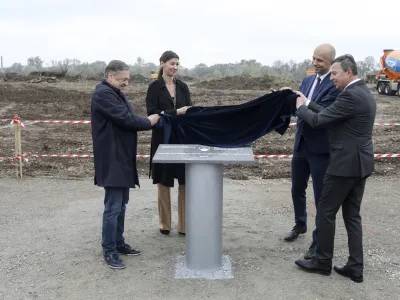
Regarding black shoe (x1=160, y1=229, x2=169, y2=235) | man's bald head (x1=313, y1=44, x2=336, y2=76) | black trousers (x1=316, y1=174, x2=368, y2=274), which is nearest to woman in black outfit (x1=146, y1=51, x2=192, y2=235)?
black shoe (x1=160, y1=229, x2=169, y2=235)

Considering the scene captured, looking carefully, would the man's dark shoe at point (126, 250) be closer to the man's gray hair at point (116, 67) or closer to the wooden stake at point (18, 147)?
the man's gray hair at point (116, 67)

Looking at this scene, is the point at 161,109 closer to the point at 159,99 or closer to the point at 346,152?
the point at 159,99

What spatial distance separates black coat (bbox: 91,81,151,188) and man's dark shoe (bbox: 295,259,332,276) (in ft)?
6.24

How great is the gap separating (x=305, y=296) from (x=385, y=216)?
9.82 feet

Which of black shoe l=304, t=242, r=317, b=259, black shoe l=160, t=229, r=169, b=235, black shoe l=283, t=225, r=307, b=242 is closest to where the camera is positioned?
black shoe l=304, t=242, r=317, b=259

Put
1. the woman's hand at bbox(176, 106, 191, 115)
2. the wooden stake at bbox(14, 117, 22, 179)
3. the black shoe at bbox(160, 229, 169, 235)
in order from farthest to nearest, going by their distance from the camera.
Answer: the wooden stake at bbox(14, 117, 22, 179)
the black shoe at bbox(160, 229, 169, 235)
the woman's hand at bbox(176, 106, 191, 115)

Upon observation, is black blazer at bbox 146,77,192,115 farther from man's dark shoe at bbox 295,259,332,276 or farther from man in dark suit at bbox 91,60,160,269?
man's dark shoe at bbox 295,259,332,276

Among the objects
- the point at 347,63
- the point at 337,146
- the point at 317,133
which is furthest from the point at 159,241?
the point at 347,63

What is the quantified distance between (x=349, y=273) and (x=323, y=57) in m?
2.15

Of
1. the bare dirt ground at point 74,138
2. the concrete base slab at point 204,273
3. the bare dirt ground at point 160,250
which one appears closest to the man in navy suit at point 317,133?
the bare dirt ground at point 160,250

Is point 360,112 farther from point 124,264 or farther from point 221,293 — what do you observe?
point 124,264

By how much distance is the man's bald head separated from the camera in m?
4.79

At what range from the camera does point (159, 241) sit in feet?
18.8

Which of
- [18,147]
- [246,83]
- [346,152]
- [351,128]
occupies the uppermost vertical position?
[246,83]
